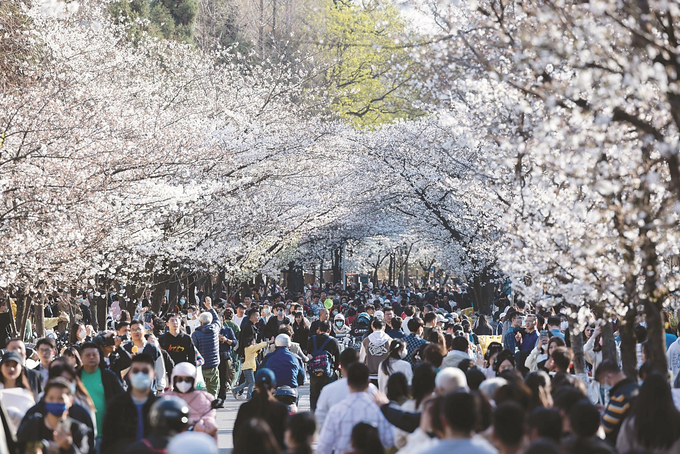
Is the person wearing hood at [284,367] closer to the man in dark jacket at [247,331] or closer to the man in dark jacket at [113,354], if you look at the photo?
the man in dark jacket at [113,354]

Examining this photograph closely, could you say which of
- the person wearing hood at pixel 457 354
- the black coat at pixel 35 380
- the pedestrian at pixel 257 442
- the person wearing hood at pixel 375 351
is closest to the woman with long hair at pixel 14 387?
the black coat at pixel 35 380

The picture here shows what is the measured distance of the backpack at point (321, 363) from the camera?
1288 cm

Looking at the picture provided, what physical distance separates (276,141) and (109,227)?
933cm

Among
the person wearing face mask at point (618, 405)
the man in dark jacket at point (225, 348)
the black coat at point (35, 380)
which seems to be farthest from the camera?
the man in dark jacket at point (225, 348)

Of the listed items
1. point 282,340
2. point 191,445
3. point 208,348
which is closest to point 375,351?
point 282,340

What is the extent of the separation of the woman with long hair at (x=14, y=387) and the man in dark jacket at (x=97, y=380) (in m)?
0.66

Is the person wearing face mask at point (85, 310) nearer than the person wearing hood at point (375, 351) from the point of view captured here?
No

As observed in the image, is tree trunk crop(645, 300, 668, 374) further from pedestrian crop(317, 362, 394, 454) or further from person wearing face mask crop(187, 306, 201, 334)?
person wearing face mask crop(187, 306, 201, 334)

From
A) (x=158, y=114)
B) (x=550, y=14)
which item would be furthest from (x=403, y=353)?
(x=158, y=114)

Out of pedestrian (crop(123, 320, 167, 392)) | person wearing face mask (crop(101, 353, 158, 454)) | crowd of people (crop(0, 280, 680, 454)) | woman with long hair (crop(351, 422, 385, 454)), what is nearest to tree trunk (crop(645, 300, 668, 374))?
crowd of people (crop(0, 280, 680, 454))

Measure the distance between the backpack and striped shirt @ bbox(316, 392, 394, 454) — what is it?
5.75m

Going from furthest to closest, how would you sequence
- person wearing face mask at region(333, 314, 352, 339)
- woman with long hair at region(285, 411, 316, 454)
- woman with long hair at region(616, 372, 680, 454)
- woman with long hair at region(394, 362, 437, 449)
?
person wearing face mask at region(333, 314, 352, 339)
woman with long hair at region(394, 362, 437, 449)
woman with long hair at region(616, 372, 680, 454)
woman with long hair at region(285, 411, 316, 454)

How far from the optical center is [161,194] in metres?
20.3

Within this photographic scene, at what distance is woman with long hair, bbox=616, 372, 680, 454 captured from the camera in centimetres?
597
